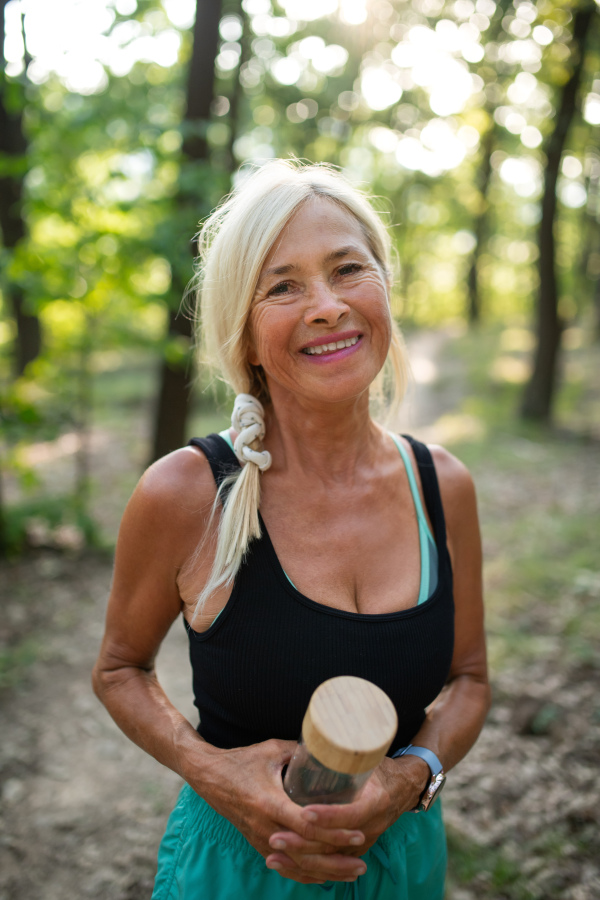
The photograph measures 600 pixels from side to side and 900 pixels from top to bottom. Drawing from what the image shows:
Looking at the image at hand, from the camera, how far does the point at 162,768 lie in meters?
3.66

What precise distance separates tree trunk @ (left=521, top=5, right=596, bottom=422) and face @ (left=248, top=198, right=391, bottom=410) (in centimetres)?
972

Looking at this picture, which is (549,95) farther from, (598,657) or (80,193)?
(598,657)

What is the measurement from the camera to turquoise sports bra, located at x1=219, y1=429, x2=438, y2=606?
1.79 meters

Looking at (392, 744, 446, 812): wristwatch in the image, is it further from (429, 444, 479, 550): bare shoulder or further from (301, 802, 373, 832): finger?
(429, 444, 479, 550): bare shoulder

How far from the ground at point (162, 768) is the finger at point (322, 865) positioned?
64.3 inches

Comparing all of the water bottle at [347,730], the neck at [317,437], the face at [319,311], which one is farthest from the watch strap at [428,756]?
the face at [319,311]

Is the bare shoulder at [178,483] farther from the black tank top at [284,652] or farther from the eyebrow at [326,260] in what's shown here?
the eyebrow at [326,260]

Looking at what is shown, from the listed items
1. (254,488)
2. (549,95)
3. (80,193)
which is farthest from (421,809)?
(549,95)

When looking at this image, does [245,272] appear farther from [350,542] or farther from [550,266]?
[550,266]

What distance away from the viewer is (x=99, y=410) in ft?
45.9

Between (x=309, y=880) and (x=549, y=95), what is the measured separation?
16567mm

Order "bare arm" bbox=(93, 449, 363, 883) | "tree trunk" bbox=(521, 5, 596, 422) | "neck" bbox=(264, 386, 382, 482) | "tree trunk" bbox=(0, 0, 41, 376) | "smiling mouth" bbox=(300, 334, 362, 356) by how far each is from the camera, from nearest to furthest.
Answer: "bare arm" bbox=(93, 449, 363, 883), "smiling mouth" bbox=(300, 334, 362, 356), "neck" bbox=(264, 386, 382, 482), "tree trunk" bbox=(0, 0, 41, 376), "tree trunk" bbox=(521, 5, 596, 422)

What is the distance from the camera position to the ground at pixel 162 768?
292cm

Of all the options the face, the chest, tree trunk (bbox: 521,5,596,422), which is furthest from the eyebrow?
→ tree trunk (bbox: 521,5,596,422)
